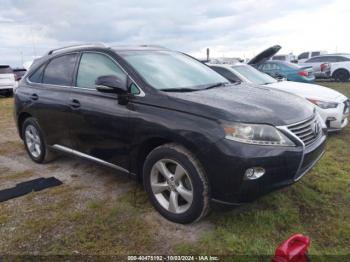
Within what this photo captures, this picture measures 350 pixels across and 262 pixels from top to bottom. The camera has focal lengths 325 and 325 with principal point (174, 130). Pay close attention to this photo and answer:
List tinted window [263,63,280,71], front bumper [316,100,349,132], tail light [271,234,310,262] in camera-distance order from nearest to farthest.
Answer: tail light [271,234,310,262]
front bumper [316,100,349,132]
tinted window [263,63,280,71]

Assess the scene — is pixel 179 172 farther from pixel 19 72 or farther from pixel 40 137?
pixel 19 72

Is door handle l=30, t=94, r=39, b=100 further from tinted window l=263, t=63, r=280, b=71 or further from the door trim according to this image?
tinted window l=263, t=63, r=280, b=71

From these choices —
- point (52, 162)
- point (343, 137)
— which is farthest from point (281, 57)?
point (52, 162)

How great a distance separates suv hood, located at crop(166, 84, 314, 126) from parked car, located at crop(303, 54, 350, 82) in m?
16.1

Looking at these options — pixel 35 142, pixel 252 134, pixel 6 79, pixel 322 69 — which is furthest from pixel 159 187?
pixel 322 69

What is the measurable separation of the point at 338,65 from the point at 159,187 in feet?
57.1

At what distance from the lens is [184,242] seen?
281cm

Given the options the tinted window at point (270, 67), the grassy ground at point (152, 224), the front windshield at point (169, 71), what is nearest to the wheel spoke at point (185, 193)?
the grassy ground at point (152, 224)

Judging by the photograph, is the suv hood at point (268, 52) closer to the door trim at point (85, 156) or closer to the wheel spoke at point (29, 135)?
the wheel spoke at point (29, 135)

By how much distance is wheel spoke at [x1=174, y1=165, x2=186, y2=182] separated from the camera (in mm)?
2880

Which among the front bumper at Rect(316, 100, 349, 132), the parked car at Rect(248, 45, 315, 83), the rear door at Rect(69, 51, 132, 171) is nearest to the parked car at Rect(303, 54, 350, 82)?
the parked car at Rect(248, 45, 315, 83)

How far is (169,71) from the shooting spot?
3602 millimetres

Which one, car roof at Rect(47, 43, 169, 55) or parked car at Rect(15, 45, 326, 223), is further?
car roof at Rect(47, 43, 169, 55)

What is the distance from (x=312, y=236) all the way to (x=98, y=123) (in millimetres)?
2359
